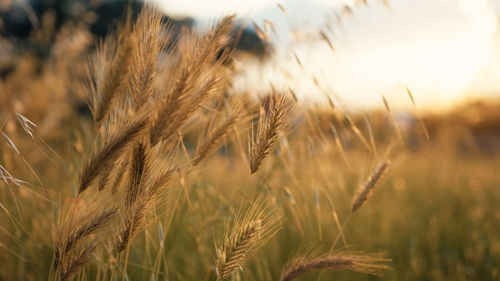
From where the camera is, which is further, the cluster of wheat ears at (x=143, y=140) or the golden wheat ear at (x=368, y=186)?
the golden wheat ear at (x=368, y=186)

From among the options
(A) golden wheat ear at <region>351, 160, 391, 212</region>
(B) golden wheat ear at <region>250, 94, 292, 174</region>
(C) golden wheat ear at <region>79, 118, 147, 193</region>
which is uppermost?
(C) golden wheat ear at <region>79, 118, 147, 193</region>

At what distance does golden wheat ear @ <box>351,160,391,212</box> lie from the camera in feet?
3.54

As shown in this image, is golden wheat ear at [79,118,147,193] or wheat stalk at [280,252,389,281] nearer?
golden wheat ear at [79,118,147,193]

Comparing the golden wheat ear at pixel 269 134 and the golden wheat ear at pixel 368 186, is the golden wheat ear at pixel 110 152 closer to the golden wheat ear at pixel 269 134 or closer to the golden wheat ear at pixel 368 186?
the golden wheat ear at pixel 269 134

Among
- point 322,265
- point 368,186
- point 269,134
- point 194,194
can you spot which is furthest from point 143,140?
point 194,194

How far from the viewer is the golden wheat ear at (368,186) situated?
108 cm

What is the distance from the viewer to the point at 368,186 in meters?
1.09

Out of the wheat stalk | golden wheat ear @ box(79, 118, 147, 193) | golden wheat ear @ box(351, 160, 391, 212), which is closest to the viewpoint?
golden wheat ear @ box(79, 118, 147, 193)

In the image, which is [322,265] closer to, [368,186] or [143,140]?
[368,186]

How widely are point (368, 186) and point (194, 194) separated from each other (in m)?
0.81

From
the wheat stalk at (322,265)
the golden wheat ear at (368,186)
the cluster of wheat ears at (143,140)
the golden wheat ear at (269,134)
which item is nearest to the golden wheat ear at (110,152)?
the cluster of wheat ears at (143,140)

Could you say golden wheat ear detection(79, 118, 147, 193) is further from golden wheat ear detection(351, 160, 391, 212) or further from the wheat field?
golden wheat ear detection(351, 160, 391, 212)

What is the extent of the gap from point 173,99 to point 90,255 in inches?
15.9

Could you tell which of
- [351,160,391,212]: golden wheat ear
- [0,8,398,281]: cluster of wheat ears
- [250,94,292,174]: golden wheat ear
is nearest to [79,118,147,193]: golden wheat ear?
[0,8,398,281]: cluster of wheat ears
